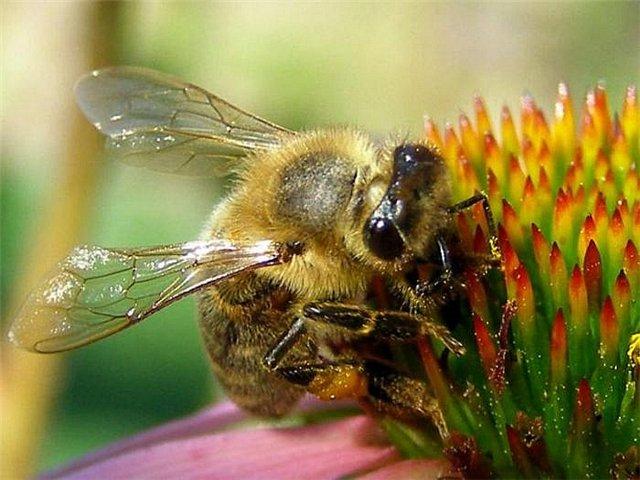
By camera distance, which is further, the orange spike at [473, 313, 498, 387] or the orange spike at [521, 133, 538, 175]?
the orange spike at [521, 133, 538, 175]

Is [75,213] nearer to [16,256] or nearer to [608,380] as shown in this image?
[16,256]

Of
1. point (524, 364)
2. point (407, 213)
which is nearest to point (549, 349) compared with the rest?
point (524, 364)

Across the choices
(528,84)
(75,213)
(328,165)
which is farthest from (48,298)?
(528,84)

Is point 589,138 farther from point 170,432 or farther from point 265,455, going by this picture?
point 170,432

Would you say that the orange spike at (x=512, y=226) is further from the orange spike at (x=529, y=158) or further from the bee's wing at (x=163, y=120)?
the bee's wing at (x=163, y=120)

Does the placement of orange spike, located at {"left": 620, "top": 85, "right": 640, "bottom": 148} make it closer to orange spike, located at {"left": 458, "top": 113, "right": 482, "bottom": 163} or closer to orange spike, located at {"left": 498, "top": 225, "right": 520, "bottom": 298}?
orange spike, located at {"left": 458, "top": 113, "right": 482, "bottom": 163}

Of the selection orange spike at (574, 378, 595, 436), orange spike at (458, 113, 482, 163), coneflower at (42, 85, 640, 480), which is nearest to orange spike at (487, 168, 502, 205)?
coneflower at (42, 85, 640, 480)
